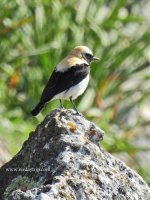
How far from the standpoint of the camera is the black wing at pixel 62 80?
21.5 feet

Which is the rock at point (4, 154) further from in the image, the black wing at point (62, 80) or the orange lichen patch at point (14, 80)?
A: the orange lichen patch at point (14, 80)

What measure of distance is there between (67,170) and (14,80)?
642 cm

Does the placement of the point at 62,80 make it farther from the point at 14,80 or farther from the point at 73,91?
the point at 14,80

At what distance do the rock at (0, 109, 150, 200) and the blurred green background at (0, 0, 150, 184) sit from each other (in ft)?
15.3

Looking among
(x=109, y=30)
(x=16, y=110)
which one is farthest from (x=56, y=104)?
(x=109, y=30)

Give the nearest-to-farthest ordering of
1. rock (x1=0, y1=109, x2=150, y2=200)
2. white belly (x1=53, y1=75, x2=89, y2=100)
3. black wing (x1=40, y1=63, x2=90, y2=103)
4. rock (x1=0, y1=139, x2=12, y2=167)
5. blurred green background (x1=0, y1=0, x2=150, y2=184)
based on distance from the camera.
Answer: rock (x1=0, y1=109, x2=150, y2=200)
rock (x1=0, y1=139, x2=12, y2=167)
black wing (x1=40, y1=63, x2=90, y2=103)
white belly (x1=53, y1=75, x2=89, y2=100)
blurred green background (x1=0, y1=0, x2=150, y2=184)

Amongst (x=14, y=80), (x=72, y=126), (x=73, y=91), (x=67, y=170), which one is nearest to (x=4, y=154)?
(x=73, y=91)

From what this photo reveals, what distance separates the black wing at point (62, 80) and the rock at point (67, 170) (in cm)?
164

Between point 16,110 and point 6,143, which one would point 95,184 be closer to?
point 6,143

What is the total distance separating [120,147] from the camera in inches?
399

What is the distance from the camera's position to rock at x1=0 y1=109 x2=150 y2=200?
3.95 meters

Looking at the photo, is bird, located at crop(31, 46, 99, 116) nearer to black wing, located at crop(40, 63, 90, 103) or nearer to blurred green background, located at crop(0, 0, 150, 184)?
black wing, located at crop(40, 63, 90, 103)

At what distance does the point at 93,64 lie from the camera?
11.2m

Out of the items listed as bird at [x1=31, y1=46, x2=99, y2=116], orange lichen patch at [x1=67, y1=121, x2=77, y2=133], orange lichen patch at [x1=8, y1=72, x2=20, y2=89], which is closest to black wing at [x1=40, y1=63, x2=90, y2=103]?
bird at [x1=31, y1=46, x2=99, y2=116]
